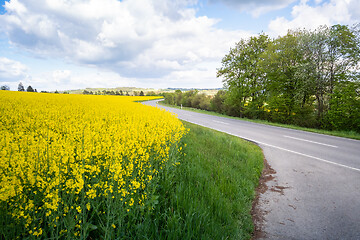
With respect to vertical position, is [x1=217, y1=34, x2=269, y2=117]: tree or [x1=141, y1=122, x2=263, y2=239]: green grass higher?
[x1=217, y1=34, x2=269, y2=117]: tree

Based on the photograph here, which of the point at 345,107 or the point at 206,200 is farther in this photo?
the point at 345,107

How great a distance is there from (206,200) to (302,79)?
16630 millimetres

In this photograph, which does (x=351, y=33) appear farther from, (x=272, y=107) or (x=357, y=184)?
(x=357, y=184)

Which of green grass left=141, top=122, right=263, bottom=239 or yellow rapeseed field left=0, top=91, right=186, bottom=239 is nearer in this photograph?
yellow rapeseed field left=0, top=91, right=186, bottom=239

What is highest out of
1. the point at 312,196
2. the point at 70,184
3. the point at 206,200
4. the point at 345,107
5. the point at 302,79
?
the point at 302,79

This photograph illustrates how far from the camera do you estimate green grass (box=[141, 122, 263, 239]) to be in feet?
8.28

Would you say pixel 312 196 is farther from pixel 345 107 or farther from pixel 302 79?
pixel 302 79

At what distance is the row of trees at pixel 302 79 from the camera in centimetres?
1299

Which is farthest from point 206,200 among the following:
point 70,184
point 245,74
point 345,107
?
point 245,74

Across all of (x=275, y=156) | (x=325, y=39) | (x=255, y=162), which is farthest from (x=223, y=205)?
(x=325, y=39)

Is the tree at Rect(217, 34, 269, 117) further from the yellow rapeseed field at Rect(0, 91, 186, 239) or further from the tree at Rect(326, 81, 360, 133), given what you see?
the yellow rapeseed field at Rect(0, 91, 186, 239)

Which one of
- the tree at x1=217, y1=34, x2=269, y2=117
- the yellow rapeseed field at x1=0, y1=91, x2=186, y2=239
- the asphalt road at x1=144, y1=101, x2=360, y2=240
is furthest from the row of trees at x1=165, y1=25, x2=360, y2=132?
the yellow rapeseed field at x1=0, y1=91, x2=186, y2=239

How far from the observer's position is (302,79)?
1520 centimetres

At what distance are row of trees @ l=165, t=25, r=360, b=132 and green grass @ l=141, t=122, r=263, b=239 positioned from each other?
1221 cm
